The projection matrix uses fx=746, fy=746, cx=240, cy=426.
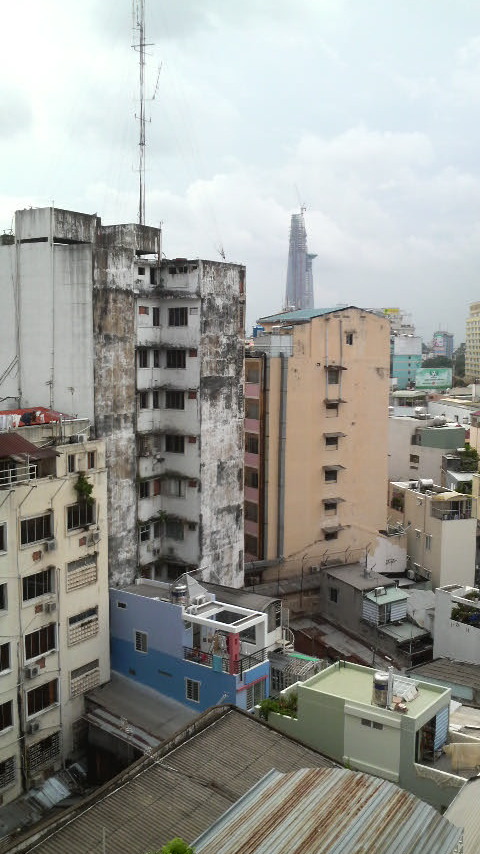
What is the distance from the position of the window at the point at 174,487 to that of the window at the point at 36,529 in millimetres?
9520

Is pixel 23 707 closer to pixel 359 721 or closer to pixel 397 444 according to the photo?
pixel 359 721

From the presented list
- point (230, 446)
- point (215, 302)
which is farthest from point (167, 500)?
point (215, 302)

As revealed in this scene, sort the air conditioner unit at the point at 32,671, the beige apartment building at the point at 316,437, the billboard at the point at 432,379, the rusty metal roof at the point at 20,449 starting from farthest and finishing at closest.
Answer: the billboard at the point at 432,379
the beige apartment building at the point at 316,437
the air conditioner unit at the point at 32,671
the rusty metal roof at the point at 20,449

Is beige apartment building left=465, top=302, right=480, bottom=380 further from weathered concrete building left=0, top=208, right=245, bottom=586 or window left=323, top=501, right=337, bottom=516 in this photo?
weathered concrete building left=0, top=208, right=245, bottom=586

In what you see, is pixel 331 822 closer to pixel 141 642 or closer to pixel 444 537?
pixel 141 642

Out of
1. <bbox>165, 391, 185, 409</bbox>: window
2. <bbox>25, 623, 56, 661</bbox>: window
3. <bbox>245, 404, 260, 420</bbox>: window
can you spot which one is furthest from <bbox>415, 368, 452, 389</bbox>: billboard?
<bbox>25, 623, 56, 661</bbox>: window

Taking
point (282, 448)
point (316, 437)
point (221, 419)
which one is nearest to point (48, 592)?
point (221, 419)

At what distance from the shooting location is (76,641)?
24516 millimetres

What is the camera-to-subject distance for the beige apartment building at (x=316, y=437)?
37.8 meters

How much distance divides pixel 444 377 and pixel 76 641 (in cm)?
8406

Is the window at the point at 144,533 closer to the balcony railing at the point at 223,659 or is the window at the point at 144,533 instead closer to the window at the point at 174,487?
the window at the point at 174,487

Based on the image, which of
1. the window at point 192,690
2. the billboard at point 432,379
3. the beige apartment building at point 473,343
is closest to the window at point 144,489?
the window at point 192,690

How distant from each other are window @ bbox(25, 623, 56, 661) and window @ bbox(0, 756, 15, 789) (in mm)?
2978

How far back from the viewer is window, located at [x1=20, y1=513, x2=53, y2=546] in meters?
22.6
